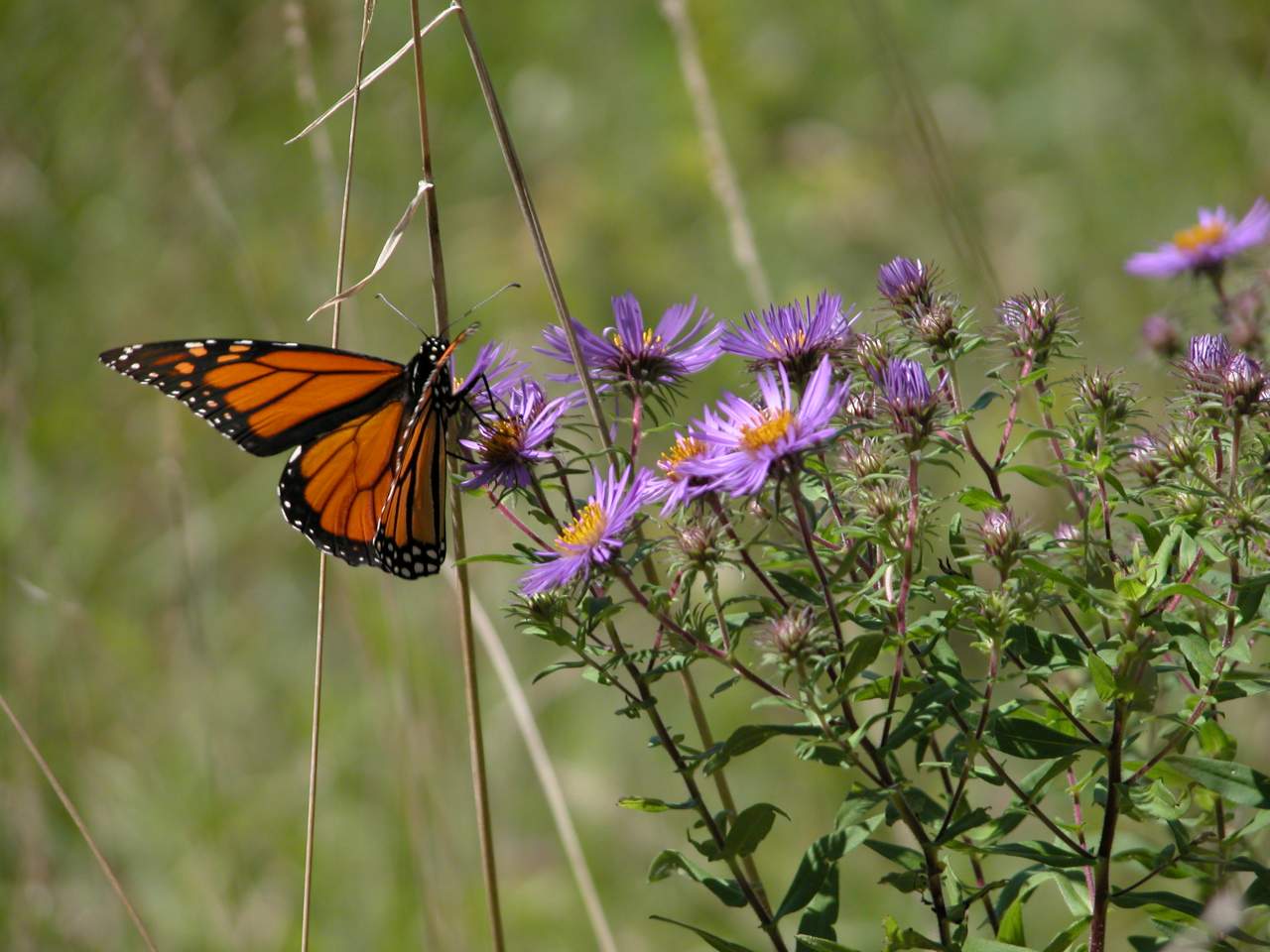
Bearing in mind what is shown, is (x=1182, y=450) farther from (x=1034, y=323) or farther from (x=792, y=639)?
(x=792, y=639)

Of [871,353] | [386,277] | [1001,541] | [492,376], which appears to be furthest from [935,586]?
[386,277]

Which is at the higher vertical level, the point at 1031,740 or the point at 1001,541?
the point at 1001,541

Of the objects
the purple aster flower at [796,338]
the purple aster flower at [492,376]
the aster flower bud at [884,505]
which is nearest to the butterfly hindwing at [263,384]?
the purple aster flower at [492,376]

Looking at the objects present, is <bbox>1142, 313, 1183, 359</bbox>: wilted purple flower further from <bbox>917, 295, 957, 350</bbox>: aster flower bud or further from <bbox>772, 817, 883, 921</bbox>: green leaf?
<bbox>772, 817, 883, 921</bbox>: green leaf

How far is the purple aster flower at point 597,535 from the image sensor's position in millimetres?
1535

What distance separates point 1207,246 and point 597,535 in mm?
775

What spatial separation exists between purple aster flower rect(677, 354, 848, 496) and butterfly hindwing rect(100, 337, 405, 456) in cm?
100

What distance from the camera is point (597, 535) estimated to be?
1564mm

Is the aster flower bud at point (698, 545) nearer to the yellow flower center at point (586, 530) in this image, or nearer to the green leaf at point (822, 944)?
the yellow flower center at point (586, 530)

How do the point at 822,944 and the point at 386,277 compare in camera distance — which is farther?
the point at 386,277

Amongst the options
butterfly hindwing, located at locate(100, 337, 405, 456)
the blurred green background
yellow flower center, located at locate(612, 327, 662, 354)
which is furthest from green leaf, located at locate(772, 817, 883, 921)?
the blurred green background

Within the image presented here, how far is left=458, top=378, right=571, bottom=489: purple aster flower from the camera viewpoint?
1724mm

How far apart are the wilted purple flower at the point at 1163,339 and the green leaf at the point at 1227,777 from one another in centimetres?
50

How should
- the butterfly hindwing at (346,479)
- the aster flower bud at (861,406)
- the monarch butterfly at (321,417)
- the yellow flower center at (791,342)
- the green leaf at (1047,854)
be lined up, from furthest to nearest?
the butterfly hindwing at (346,479), the monarch butterfly at (321,417), the yellow flower center at (791,342), the aster flower bud at (861,406), the green leaf at (1047,854)
